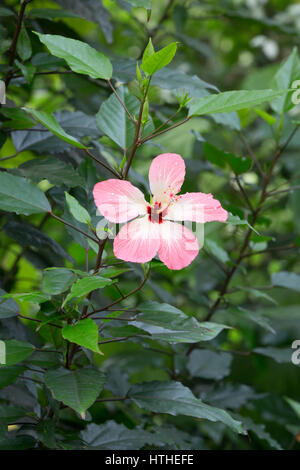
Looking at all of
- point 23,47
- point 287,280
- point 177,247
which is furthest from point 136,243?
point 287,280

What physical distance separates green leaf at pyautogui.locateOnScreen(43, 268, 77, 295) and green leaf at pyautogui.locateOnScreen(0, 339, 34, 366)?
120mm

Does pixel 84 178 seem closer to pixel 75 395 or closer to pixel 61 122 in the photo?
pixel 61 122

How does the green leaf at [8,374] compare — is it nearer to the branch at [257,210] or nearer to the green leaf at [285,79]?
the branch at [257,210]

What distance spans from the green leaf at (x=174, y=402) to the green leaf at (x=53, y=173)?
293mm

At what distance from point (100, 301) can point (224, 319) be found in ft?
0.87

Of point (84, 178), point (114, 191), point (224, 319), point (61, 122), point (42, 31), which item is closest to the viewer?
point (114, 191)

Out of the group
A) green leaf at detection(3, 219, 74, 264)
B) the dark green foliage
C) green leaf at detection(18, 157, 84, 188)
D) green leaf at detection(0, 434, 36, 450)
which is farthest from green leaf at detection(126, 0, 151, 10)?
green leaf at detection(0, 434, 36, 450)

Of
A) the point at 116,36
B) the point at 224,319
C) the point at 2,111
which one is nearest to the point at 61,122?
the point at 2,111

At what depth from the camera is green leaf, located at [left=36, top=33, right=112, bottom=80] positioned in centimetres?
57

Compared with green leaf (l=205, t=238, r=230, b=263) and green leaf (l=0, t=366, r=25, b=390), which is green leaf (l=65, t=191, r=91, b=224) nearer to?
green leaf (l=0, t=366, r=25, b=390)

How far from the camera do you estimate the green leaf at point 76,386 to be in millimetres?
531

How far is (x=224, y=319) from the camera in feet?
3.55

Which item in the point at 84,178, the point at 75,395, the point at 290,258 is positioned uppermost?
the point at 84,178

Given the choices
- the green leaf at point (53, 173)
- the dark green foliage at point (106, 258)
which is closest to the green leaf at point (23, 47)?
the dark green foliage at point (106, 258)
